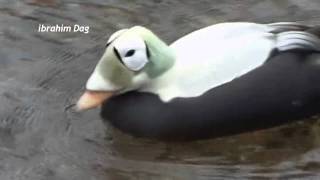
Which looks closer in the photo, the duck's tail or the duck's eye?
the duck's eye

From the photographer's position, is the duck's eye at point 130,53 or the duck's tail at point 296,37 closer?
the duck's eye at point 130,53

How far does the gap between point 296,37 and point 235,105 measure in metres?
0.37

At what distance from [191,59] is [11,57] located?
3.28 feet

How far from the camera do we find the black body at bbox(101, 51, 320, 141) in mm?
3646

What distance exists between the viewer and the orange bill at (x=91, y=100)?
3656mm

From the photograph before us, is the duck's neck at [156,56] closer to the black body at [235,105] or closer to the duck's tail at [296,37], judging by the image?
the black body at [235,105]

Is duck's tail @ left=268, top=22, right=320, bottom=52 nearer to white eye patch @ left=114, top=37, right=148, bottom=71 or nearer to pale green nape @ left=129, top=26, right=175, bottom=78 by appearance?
pale green nape @ left=129, top=26, right=175, bottom=78

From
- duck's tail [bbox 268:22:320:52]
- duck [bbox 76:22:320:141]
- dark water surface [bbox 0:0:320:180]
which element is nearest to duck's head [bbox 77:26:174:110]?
duck [bbox 76:22:320:141]

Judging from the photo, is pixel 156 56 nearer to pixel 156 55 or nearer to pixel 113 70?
pixel 156 55

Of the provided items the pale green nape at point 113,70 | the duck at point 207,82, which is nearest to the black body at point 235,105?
the duck at point 207,82

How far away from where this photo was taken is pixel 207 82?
3.64 metres

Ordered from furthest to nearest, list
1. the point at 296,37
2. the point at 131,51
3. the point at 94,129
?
1. the point at 94,129
2. the point at 296,37
3. the point at 131,51

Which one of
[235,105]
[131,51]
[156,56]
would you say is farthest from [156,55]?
[235,105]

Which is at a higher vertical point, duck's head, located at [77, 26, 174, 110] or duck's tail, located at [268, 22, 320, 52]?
duck's tail, located at [268, 22, 320, 52]
